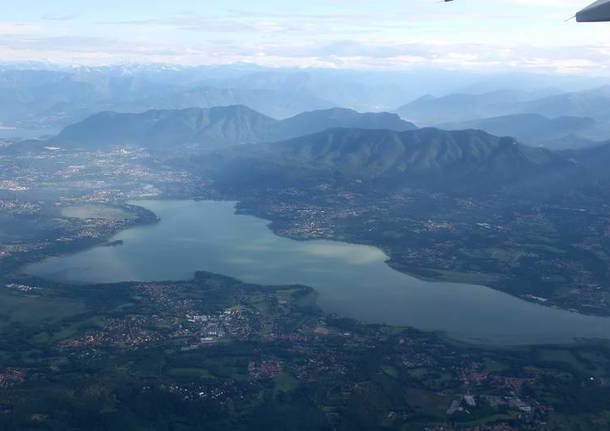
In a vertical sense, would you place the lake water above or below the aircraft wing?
below

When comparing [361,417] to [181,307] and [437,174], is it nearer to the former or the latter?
[181,307]

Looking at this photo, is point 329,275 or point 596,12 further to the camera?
point 329,275

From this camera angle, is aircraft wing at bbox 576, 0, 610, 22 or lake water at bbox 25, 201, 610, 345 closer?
aircraft wing at bbox 576, 0, 610, 22

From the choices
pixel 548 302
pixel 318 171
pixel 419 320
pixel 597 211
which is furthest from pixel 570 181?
pixel 419 320

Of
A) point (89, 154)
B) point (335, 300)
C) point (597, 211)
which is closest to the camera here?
point (335, 300)
